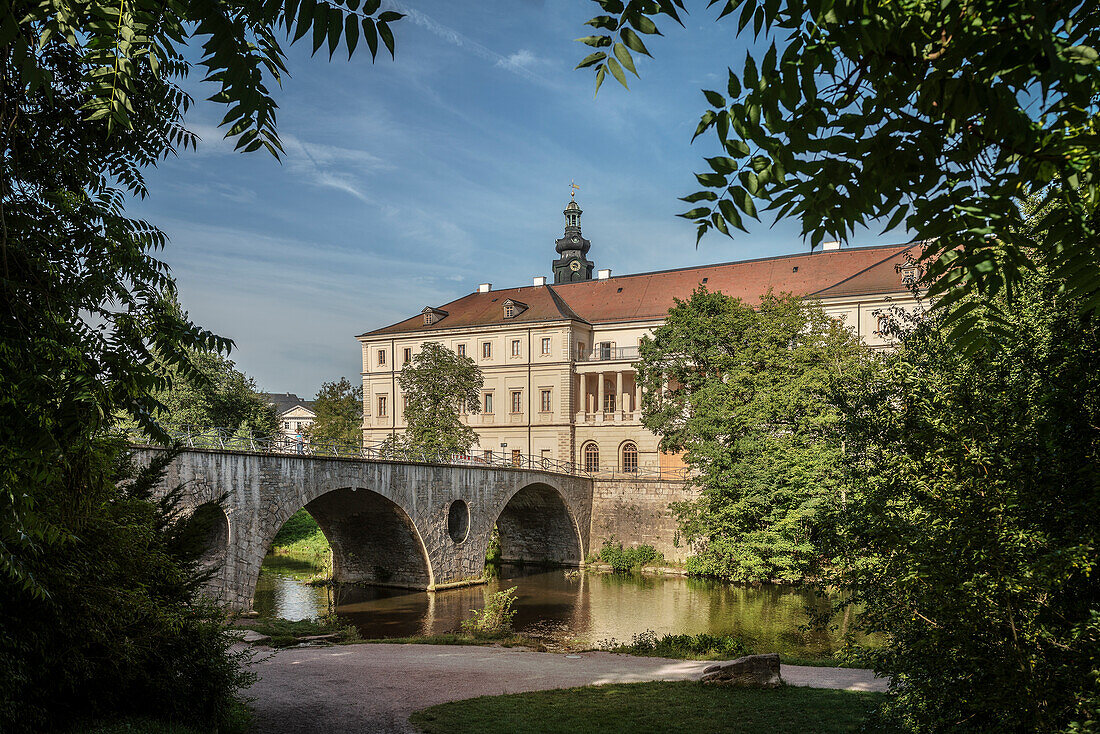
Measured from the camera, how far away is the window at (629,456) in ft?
178

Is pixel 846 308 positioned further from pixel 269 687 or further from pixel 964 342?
pixel 964 342

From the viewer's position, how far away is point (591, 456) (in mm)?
55906

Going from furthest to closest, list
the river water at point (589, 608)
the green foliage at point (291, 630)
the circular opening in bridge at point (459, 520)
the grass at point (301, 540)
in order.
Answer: the grass at point (301, 540)
the circular opening in bridge at point (459, 520)
the river water at point (589, 608)
the green foliage at point (291, 630)

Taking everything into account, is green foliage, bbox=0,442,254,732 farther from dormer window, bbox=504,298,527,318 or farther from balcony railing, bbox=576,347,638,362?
dormer window, bbox=504,298,527,318

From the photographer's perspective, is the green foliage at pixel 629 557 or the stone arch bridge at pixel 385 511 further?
the green foliage at pixel 629 557

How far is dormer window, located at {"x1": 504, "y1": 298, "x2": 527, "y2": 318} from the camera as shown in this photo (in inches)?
2288

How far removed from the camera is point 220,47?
8.39 ft

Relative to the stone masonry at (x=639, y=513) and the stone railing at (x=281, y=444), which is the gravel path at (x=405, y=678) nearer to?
the stone railing at (x=281, y=444)

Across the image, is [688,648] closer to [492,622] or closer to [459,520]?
[492,622]

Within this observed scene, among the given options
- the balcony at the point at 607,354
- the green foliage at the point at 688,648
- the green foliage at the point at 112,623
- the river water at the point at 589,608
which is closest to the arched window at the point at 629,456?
the balcony at the point at 607,354

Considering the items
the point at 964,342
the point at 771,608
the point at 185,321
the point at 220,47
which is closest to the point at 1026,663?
the point at 964,342

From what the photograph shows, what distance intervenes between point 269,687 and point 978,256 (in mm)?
14097

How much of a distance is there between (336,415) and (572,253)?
26659 millimetres

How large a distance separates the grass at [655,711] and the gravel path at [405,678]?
0.79 meters
